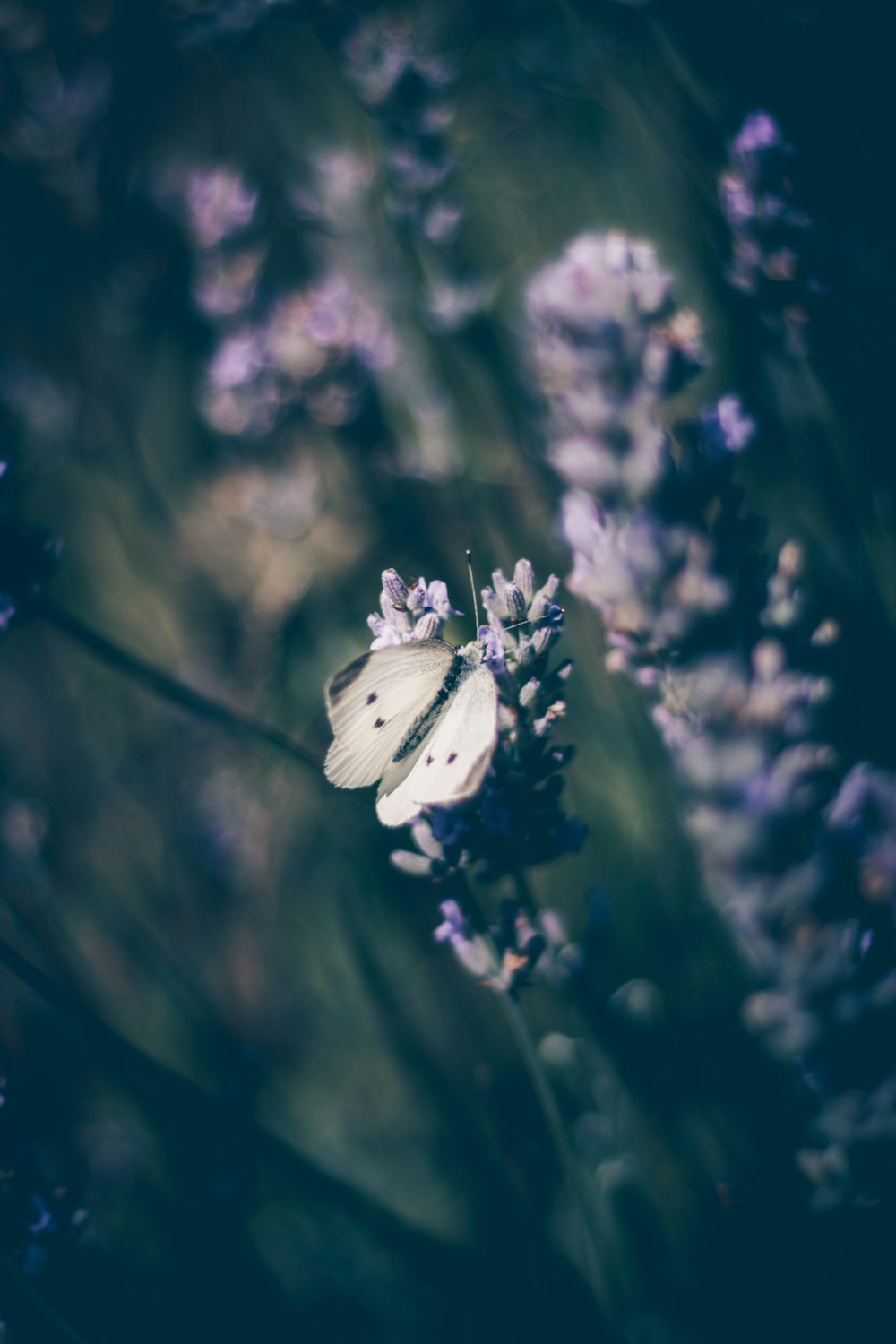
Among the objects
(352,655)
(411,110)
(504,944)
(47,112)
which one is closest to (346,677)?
(504,944)

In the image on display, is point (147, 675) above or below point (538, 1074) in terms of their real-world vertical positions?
above

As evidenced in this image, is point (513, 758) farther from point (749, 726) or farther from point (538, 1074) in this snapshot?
point (538, 1074)

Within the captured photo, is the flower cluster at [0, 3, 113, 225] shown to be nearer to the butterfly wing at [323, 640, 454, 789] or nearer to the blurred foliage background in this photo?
the blurred foliage background

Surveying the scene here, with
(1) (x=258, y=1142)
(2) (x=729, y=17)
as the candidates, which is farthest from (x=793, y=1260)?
(2) (x=729, y=17)

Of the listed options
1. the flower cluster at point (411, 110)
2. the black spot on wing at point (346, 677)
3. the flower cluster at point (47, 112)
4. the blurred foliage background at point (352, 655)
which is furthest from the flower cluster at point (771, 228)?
the flower cluster at point (47, 112)

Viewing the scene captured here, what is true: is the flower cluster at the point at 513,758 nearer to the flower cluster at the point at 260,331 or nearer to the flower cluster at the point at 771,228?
the flower cluster at the point at 771,228

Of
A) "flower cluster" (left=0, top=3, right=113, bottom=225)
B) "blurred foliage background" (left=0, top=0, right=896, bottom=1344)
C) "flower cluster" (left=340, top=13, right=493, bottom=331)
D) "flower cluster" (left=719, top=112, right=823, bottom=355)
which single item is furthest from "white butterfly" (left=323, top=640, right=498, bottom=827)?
"flower cluster" (left=0, top=3, right=113, bottom=225)
